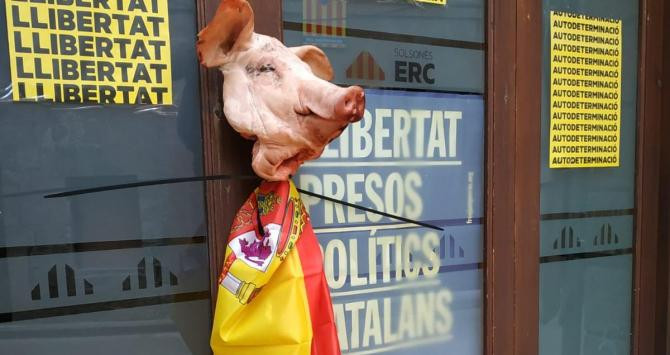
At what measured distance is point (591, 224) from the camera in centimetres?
192

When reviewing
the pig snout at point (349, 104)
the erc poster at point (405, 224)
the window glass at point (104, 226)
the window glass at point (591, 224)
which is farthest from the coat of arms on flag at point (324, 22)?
the window glass at point (591, 224)

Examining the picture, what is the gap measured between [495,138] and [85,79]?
49.4 inches

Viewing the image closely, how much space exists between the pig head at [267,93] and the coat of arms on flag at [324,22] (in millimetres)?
282

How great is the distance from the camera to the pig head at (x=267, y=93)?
1.05m

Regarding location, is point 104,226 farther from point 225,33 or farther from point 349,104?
point 349,104

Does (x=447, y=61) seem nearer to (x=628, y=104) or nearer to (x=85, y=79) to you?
(x=628, y=104)

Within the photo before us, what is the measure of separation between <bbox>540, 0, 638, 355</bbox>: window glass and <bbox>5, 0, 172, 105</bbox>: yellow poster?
1.31 meters

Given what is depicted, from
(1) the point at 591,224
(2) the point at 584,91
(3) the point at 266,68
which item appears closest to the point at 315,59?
(3) the point at 266,68

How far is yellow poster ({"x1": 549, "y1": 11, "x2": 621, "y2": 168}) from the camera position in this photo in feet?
5.81

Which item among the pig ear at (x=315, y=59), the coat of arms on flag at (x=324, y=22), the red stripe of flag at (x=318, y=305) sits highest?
the coat of arms on flag at (x=324, y=22)

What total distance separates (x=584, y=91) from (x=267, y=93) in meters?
1.32

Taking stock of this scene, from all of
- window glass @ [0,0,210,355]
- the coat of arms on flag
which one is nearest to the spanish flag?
window glass @ [0,0,210,355]

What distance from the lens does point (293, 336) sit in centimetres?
108

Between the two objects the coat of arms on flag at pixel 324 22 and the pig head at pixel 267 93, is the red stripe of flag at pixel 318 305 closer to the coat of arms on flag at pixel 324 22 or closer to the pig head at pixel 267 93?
the pig head at pixel 267 93
